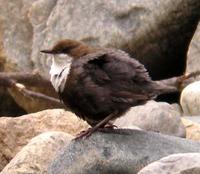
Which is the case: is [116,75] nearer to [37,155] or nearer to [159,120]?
[37,155]

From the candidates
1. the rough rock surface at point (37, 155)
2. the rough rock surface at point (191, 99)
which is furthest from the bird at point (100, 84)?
the rough rock surface at point (191, 99)

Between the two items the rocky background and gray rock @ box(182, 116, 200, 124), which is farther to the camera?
gray rock @ box(182, 116, 200, 124)

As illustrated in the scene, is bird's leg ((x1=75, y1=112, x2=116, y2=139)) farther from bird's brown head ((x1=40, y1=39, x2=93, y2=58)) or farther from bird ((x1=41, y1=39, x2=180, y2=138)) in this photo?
bird's brown head ((x1=40, y1=39, x2=93, y2=58))

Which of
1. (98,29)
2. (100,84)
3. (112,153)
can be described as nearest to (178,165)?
(112,153)

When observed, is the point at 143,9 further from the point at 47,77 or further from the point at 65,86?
the point at 65,86

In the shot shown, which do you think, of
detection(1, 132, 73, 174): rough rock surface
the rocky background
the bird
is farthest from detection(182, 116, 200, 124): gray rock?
the bird

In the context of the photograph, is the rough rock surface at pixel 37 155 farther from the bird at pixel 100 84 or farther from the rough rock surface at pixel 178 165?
the rough rock surface at pixel 178 165

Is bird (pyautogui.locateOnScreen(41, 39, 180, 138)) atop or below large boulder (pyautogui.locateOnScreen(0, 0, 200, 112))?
atop

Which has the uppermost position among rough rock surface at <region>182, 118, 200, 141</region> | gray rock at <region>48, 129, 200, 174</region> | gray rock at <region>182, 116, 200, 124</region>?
gray rock at <region>48, 129, 200, 174</region>
